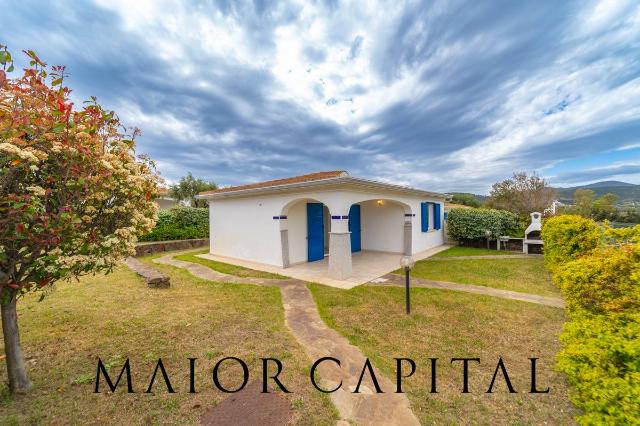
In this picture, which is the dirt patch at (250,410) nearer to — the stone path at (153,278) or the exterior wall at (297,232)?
the stone path at (153,278)

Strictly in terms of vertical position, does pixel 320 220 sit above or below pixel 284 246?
above

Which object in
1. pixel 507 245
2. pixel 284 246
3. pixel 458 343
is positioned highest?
pixel 284 246

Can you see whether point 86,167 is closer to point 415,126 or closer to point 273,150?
point 415,126

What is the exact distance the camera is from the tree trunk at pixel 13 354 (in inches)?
104

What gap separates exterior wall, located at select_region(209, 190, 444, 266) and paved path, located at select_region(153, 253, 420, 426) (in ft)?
10.2

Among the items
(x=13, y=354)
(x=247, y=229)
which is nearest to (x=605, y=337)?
(x=13, y=354)

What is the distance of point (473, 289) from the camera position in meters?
6.38

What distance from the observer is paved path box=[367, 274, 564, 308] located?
18.3 ft

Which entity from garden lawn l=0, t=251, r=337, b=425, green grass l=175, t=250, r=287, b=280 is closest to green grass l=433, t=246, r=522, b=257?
green grass l=175, t=250, r=287, b=280

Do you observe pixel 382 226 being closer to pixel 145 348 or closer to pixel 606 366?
pixel 145 348

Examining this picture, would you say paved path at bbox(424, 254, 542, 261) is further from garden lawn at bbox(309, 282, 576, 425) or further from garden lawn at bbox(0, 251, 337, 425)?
garden lawn at bbox(0, 251, 337, 425)

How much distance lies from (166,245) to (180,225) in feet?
6.29

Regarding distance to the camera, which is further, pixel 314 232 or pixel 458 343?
pixel 314 232

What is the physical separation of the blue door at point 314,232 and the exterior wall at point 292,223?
0.23m
